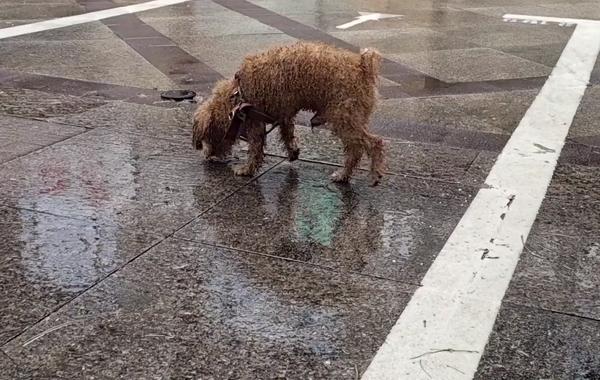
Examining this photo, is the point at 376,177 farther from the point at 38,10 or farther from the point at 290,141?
the point at 38,10

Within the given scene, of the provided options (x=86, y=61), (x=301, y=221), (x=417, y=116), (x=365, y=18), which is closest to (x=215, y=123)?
(x=301, y=221)

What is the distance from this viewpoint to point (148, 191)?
16.8 feet

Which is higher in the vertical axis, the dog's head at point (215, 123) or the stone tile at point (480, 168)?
the dog's head at point (215, 123)

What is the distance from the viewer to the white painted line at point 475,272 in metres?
3.31

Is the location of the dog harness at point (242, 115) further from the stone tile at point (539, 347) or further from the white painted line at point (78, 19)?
the white painted line at point (78, 19)

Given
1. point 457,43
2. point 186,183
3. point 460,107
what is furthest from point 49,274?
point 457,43

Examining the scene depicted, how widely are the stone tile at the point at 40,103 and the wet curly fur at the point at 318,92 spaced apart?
2.15 m

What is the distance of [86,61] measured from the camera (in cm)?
889

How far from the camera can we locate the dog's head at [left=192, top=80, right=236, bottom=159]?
5398 mm

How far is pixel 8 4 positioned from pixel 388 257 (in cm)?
1082

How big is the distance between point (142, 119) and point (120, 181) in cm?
156

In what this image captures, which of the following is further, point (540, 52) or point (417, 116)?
point (540, 52)

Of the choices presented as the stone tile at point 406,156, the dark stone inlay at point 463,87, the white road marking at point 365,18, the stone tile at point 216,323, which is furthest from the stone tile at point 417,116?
the white road marking at point 365,18

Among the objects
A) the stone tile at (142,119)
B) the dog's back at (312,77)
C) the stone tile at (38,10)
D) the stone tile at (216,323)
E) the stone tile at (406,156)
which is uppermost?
the dog's back at (312,77)
